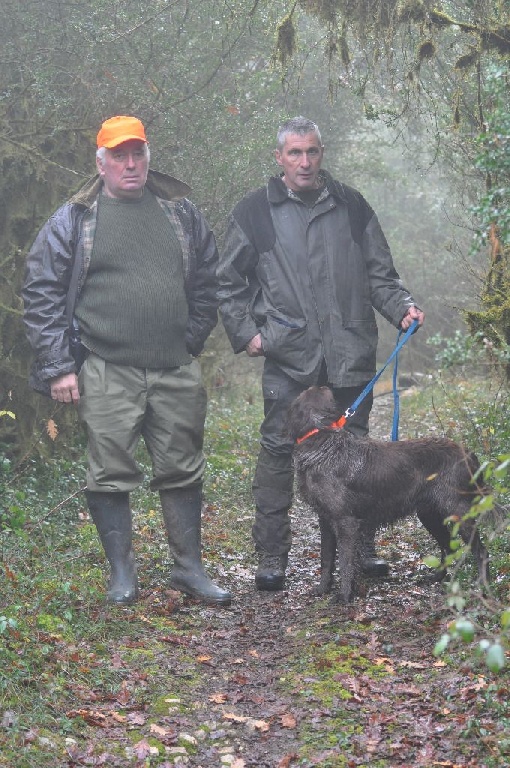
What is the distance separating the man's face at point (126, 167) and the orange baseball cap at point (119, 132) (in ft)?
0.12

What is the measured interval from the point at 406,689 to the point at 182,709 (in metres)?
1.09

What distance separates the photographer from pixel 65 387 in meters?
6.13

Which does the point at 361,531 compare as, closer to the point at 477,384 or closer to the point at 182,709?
the point at 182,709

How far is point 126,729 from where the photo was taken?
14.6 ft

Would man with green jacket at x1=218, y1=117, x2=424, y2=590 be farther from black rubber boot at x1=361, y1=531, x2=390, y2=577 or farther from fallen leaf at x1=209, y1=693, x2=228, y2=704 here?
fallen leaf at x1=209, y1=693, x2=228, y2=704

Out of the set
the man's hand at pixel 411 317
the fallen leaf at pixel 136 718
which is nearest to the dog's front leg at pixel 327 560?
the man's hand at pixel 411 317

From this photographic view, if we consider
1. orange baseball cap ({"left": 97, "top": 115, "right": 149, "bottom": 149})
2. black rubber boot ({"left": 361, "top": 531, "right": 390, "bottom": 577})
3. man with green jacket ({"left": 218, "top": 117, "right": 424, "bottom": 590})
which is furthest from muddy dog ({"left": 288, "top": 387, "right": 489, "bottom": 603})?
orange baseball cap ({"left": 97, "top": 115, "right": 149, "bottom": 149})

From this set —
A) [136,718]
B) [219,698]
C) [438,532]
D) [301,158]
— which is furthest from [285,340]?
[136,718]

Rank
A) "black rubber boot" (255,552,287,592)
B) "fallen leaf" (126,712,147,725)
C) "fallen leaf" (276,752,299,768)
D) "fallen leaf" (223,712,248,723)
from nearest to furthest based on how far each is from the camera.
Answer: "fallen leaf" (276,752,299,768), "fallen leaf" (126,712,147,725), "fallen leaf" (223,712,248,723), "black rubber boot" (255,552,287,592)

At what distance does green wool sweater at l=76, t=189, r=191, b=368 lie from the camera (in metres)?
6.27

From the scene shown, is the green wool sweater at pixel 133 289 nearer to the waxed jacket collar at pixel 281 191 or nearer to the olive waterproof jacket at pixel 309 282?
the olive waterproof jacket at pixel 309 282

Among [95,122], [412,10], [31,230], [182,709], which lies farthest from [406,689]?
[95,122]

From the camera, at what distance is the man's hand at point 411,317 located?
6.55 metres

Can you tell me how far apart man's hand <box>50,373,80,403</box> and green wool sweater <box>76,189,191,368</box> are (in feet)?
0.83
